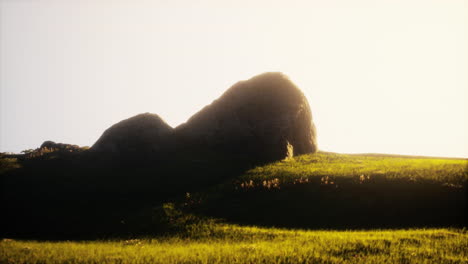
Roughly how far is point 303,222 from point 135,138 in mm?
21068

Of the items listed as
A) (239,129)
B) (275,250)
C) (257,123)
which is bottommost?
(275,250)

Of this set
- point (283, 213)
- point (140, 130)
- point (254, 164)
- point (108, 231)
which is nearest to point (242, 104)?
point (254, 164)

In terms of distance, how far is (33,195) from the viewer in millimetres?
23234

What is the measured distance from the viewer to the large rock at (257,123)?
102 feet

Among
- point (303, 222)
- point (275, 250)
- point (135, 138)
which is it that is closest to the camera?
point (275, 250)

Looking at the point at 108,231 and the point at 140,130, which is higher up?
the point at 140,130

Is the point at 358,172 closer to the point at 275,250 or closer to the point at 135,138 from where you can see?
the point at 275,250

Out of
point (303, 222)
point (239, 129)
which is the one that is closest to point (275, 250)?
point (303, 222)

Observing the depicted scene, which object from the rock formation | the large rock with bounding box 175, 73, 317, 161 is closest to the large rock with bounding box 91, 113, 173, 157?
the rock formation

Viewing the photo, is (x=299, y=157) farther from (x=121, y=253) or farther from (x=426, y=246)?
(x=121, y=253)

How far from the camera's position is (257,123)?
105ft

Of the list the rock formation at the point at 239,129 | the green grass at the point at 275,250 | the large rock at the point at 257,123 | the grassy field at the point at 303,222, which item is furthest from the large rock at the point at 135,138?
the green grass at the point at 275,250

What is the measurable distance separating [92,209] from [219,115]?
1635cm

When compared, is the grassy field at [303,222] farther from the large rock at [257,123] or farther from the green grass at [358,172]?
the large rock at [257,123]
